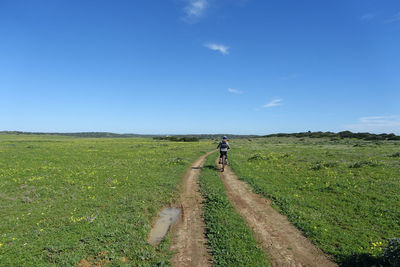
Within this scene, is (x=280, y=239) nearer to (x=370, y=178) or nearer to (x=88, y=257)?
(x=88, y=257)

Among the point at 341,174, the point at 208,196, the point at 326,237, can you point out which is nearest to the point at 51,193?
the point at 208,196

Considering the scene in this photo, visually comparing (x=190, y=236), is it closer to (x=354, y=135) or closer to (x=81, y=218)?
(x=81, y=218)

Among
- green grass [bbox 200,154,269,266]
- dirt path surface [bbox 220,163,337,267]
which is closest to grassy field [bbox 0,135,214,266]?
green grass [bbox 200,154,269,266]

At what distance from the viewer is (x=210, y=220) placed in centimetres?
1048

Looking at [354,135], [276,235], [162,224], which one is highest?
[354,135]

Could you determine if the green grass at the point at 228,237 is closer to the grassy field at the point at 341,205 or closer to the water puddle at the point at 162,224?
the water puddle at the point at 162,224

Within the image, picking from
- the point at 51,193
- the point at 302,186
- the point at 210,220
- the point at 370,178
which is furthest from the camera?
Answer: the point at 370,178

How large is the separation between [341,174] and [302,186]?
764cm

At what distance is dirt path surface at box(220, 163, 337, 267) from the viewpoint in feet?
24.5

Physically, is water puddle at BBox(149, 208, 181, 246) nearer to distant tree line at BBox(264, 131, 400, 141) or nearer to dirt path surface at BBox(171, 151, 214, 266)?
dirt path surface at BBox(171, 151, 214, 266)

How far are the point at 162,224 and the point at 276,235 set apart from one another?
557 cm

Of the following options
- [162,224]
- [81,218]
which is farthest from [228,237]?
[81,218]

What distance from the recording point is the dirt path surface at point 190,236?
24.6ft

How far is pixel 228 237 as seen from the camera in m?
8.75
